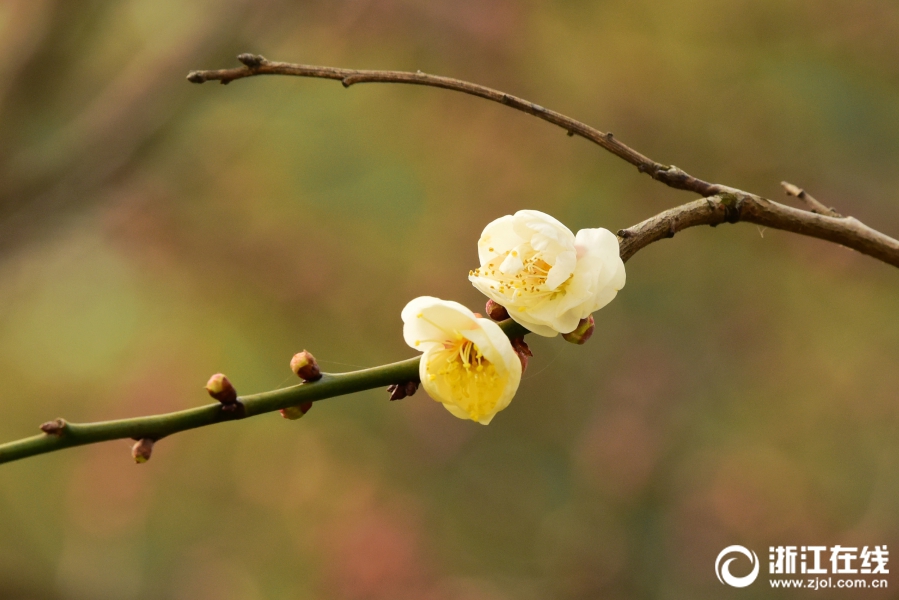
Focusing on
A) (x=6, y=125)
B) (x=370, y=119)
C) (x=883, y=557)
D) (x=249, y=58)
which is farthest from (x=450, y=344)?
(x=370, y=119)

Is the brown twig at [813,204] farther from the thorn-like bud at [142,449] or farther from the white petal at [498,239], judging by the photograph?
the thorn-like bud at [142,449]

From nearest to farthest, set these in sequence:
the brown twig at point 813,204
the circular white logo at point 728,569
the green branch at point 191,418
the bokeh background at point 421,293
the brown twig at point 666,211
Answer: the green branch at point 191,418, the brown twig at point 666,211, the brown twig at point 813,204, the circular white logo at point 728,569, the bokeh background at point 421,293

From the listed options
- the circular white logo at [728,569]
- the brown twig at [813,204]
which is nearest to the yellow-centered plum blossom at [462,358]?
the brown twig at [813,204]

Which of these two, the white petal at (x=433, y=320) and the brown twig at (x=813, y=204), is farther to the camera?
the brown twig at (x=813, y=204)

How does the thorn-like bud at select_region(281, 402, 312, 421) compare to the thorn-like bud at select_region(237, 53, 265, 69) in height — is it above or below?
below

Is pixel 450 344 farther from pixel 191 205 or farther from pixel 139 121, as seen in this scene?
pixel 191 205

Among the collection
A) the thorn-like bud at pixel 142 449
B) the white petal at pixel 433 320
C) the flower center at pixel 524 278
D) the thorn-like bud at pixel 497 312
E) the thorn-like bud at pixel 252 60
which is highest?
the thorn-like bud at pixel 252 60

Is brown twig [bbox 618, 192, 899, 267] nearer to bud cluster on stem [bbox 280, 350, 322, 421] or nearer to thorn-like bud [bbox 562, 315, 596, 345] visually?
thorn-like bud [bbox 562, 315, 596, 345]

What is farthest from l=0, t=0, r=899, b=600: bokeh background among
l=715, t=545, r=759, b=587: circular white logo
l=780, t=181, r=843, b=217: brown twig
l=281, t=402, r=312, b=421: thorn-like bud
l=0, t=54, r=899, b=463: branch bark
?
l=281, t=402, r=312, b=421: thorn-like bud
